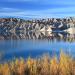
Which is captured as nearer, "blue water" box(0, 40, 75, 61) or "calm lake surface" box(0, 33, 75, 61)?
"blue water" box(0, 40, 75, 61)

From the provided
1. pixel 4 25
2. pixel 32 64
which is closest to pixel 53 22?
pixel 4 25

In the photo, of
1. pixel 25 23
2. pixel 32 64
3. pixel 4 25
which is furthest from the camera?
pixel 25 23

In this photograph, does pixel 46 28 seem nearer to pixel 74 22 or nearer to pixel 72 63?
pixel 74 22

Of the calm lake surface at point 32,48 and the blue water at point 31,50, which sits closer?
the blue water at point 31,50

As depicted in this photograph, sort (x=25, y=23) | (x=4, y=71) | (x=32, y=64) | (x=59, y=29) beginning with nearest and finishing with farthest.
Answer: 1. (x=4, y=71)
2. (x=32, y=64)
3. (x=59, y=29)
4. (x=25, y=23)

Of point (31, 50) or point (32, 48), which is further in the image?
point (32, 48)

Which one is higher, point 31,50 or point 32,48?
point 31,50

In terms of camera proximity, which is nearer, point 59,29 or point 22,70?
point 22,70

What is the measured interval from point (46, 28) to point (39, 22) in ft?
20.5

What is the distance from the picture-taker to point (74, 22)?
97500 millimetres

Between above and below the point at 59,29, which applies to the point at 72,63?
above

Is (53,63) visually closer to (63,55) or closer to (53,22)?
(63,55)

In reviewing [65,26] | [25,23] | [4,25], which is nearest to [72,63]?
[4,25]

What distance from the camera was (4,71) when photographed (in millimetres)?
9461
